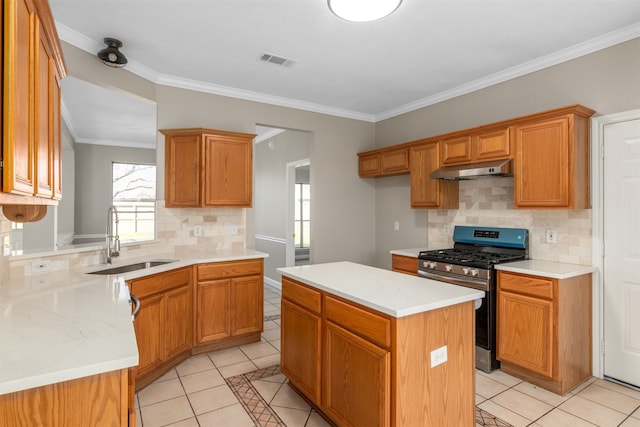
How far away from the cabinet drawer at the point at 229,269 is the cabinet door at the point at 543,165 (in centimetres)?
254

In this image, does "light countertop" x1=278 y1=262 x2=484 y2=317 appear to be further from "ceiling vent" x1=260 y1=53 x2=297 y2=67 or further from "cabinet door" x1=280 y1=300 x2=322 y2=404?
"ceiling vent" x1=260 y1=53 x2=297 y2=67

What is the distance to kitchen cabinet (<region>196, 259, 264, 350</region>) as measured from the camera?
331 centimetres

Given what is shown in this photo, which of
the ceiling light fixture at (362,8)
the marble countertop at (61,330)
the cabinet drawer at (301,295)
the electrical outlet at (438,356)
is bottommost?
the electrical outlet at (438,356)

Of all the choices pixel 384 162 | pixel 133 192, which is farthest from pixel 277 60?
pixel 133 192

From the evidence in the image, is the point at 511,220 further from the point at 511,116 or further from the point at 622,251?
the point at 511,116

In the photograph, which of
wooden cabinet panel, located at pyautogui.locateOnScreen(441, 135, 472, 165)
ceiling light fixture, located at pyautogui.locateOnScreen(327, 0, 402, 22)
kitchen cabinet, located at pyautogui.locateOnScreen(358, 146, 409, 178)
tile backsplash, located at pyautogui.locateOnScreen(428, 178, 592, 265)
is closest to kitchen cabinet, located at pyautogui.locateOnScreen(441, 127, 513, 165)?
wooden cabinet panel, located at pyautogui.locateOnScreen(441, 135, 472, 165)

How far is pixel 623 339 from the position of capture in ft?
9.12

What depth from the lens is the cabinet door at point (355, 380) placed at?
1701 millimetres

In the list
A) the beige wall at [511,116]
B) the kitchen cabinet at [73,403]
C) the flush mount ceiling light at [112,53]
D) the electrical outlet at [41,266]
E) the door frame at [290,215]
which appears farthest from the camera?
the door frame at [290,215]

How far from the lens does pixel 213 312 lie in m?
3.36

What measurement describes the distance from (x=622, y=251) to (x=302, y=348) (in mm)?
2615

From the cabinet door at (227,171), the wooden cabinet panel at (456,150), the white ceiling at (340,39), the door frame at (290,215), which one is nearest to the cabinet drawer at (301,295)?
the cabinet door at (227,171)

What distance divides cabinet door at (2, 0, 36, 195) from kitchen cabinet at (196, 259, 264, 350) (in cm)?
219

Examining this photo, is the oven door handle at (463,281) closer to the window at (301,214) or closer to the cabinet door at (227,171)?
the cabinet door at (227,171)
